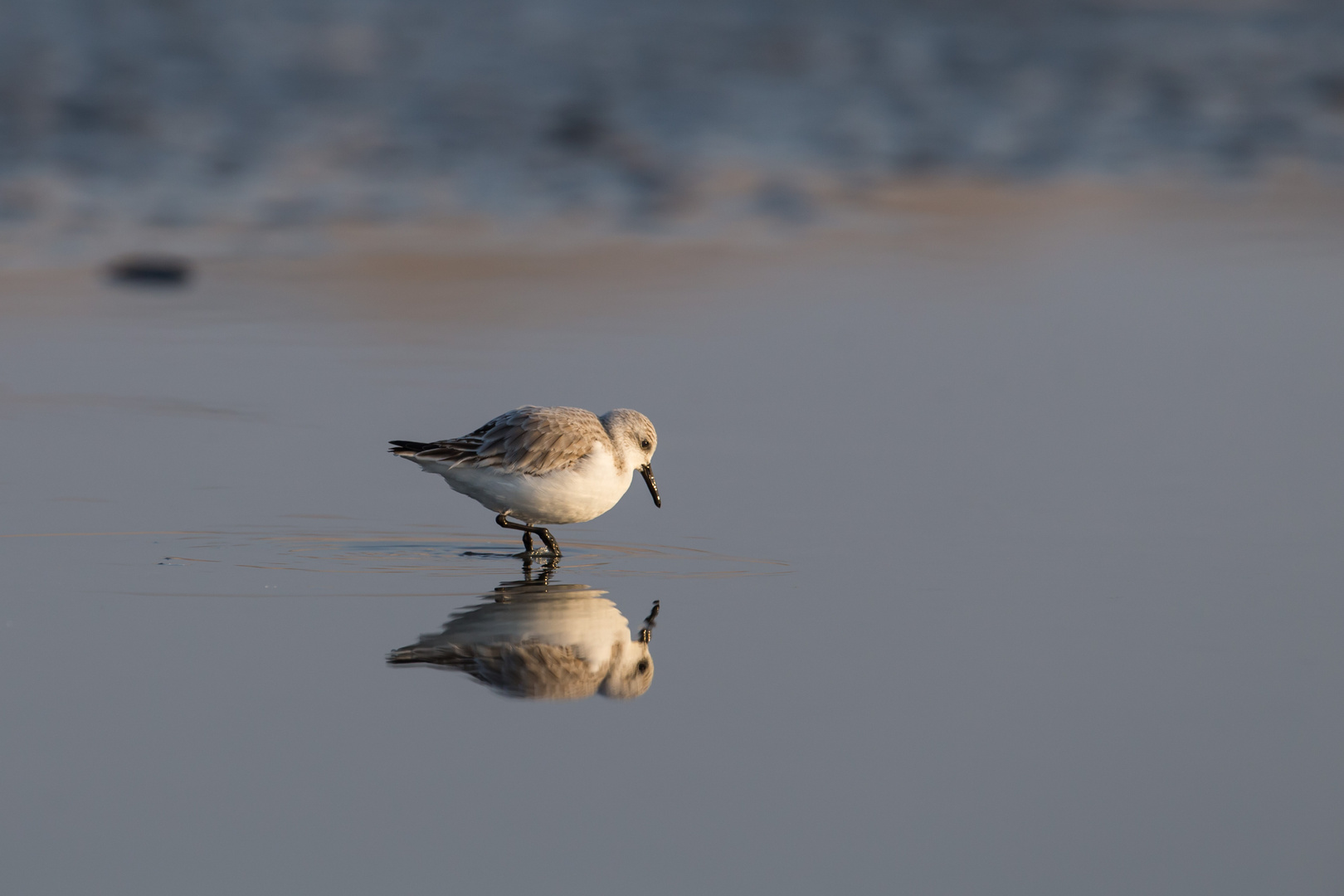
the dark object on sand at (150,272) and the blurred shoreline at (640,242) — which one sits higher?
the blurred shoreline at (640,242)

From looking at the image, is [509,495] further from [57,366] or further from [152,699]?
[57,366]

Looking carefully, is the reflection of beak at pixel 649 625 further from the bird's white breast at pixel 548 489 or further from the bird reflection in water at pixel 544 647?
the bird's white breast at pixel 548 489

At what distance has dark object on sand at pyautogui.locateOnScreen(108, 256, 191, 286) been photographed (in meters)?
11.9

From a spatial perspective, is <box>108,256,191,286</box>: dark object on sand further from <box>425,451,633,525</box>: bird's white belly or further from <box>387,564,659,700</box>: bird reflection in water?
<box>387,564,659,700</box>: bird reflection in water

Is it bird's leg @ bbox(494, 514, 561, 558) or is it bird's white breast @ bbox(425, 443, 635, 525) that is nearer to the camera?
bird's white breast @ bbox(425, 443, 635, 525)

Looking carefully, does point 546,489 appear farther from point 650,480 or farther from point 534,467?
point 650,480

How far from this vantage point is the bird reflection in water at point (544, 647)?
5.23 meters

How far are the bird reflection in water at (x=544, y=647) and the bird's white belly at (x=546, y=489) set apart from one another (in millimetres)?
597

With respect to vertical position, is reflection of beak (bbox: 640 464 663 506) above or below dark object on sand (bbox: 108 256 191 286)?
below

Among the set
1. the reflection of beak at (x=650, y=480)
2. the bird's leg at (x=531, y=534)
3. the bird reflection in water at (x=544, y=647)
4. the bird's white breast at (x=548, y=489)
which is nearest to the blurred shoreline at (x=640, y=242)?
the reflection of beak at (x=650, y=480)

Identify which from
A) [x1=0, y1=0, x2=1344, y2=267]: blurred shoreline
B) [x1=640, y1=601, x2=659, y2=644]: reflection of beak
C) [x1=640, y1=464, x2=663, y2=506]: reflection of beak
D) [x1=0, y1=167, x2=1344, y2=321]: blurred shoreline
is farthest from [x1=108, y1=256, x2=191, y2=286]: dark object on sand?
[x1=640, y1=601, x2=659, y2=644]: reflection of beak

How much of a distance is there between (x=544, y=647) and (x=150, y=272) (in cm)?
745

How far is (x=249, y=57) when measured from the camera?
21.4 meters

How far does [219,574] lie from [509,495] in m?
1.21
